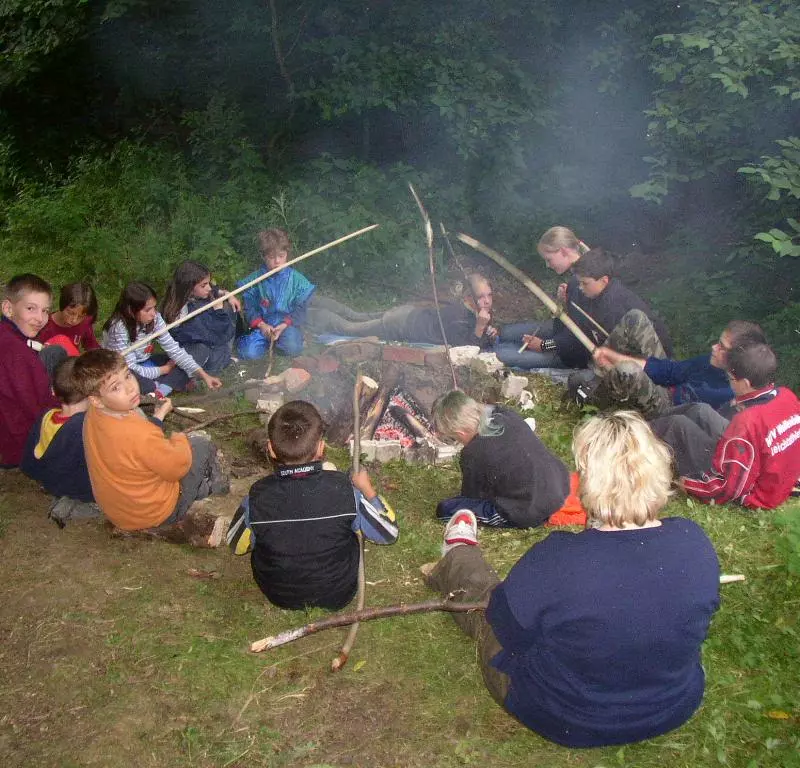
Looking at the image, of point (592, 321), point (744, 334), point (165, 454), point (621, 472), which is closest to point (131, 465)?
point (165, 454)

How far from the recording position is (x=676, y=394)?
19.3 ft

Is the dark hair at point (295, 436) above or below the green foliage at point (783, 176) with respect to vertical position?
above

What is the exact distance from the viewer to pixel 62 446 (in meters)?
4.48

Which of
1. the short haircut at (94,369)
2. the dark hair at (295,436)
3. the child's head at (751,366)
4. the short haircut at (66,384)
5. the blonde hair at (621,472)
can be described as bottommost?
the child's head at (751,366)

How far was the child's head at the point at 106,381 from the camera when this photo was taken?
396 centimetres

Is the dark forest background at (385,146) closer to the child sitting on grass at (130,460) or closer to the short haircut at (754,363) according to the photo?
the short haircut at (754,363)

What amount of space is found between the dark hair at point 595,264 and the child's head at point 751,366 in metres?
1.96

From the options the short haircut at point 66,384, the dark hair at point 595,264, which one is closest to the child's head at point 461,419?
the short haircut at point 66,384

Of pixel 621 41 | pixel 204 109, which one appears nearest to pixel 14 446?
pixel 204 109

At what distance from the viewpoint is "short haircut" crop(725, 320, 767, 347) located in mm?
4660

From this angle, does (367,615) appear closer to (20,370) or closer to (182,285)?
(20,370)

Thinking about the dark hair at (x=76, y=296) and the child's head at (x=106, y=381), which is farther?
the dark hair at (x=76, y=296)

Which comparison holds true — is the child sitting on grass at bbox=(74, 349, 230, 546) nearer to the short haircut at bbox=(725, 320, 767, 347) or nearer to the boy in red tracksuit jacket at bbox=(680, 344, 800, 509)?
the boy in red tracksuit jacket at bbox=(680, 344, 800, 509)

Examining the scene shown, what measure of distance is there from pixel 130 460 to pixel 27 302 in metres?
1.79
